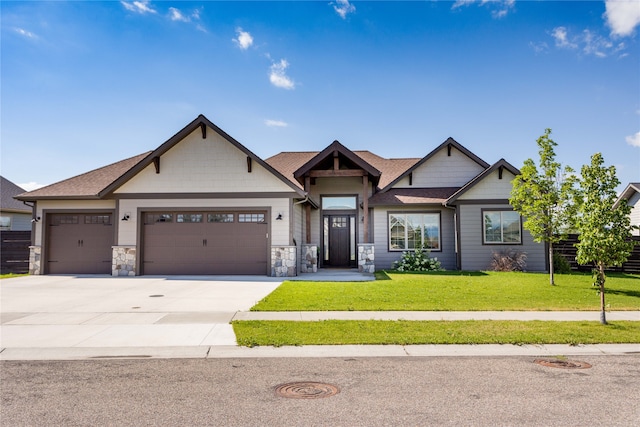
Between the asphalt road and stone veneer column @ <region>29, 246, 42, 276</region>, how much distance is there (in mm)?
14769

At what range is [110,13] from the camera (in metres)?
13.0

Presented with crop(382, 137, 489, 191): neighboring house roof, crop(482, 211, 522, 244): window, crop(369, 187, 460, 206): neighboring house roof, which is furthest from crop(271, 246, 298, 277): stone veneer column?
crop(482, 211, 522, 244): window

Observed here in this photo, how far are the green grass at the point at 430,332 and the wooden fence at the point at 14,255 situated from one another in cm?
1710

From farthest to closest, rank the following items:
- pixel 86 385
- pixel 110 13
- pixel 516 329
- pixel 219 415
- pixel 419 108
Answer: pixel 419 108, pixel 110 13, pixel 516 329, pixel 86 385, pixel 219 415

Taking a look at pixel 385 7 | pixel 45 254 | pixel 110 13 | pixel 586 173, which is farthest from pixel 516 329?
pixel 45 254

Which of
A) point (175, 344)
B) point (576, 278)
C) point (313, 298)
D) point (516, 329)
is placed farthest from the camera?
point (576, 278)

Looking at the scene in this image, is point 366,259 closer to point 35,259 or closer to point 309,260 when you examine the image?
point 309,260

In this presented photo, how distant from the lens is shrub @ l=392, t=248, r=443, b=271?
18938 mm

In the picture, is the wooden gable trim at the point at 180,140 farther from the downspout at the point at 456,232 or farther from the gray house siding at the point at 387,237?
the downspout at the point at 456,232

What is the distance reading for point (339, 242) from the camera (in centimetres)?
2100

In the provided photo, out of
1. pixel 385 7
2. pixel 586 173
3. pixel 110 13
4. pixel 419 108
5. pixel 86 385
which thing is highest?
pixel 385 7

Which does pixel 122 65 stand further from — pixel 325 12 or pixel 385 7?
pixel 385 7

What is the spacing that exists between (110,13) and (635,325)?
15.8m

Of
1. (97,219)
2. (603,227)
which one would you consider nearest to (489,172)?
(603,227)
